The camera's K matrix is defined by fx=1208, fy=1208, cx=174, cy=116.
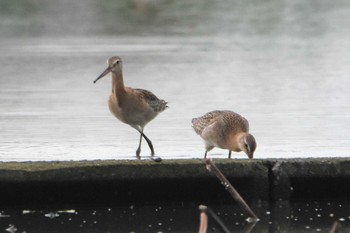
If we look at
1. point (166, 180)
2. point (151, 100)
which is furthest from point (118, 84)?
point (166, 180)

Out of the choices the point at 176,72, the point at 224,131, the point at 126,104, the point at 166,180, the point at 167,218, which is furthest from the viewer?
the point at 176,72

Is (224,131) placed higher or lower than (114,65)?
lower

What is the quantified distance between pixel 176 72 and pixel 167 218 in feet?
34.2

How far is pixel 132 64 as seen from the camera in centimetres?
2012

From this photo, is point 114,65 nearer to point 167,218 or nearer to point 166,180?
point 166,180

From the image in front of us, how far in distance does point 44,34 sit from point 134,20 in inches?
127

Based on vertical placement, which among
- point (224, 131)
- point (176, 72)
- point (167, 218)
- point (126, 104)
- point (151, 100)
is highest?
point (176, 72)

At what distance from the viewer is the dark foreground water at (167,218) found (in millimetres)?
8750

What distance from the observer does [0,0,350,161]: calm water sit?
43.0 feet

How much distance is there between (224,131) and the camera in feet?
38.1

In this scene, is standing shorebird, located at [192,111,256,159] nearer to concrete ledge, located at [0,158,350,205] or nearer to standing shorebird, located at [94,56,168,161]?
standing shorebird, located at [94,56,168,161]

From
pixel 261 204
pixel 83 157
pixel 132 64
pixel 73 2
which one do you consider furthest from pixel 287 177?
pixel 73 2

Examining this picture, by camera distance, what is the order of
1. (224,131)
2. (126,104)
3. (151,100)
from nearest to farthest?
(224,131), (126,104), (151,100)

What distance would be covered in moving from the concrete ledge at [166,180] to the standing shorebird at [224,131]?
1.62 metres
